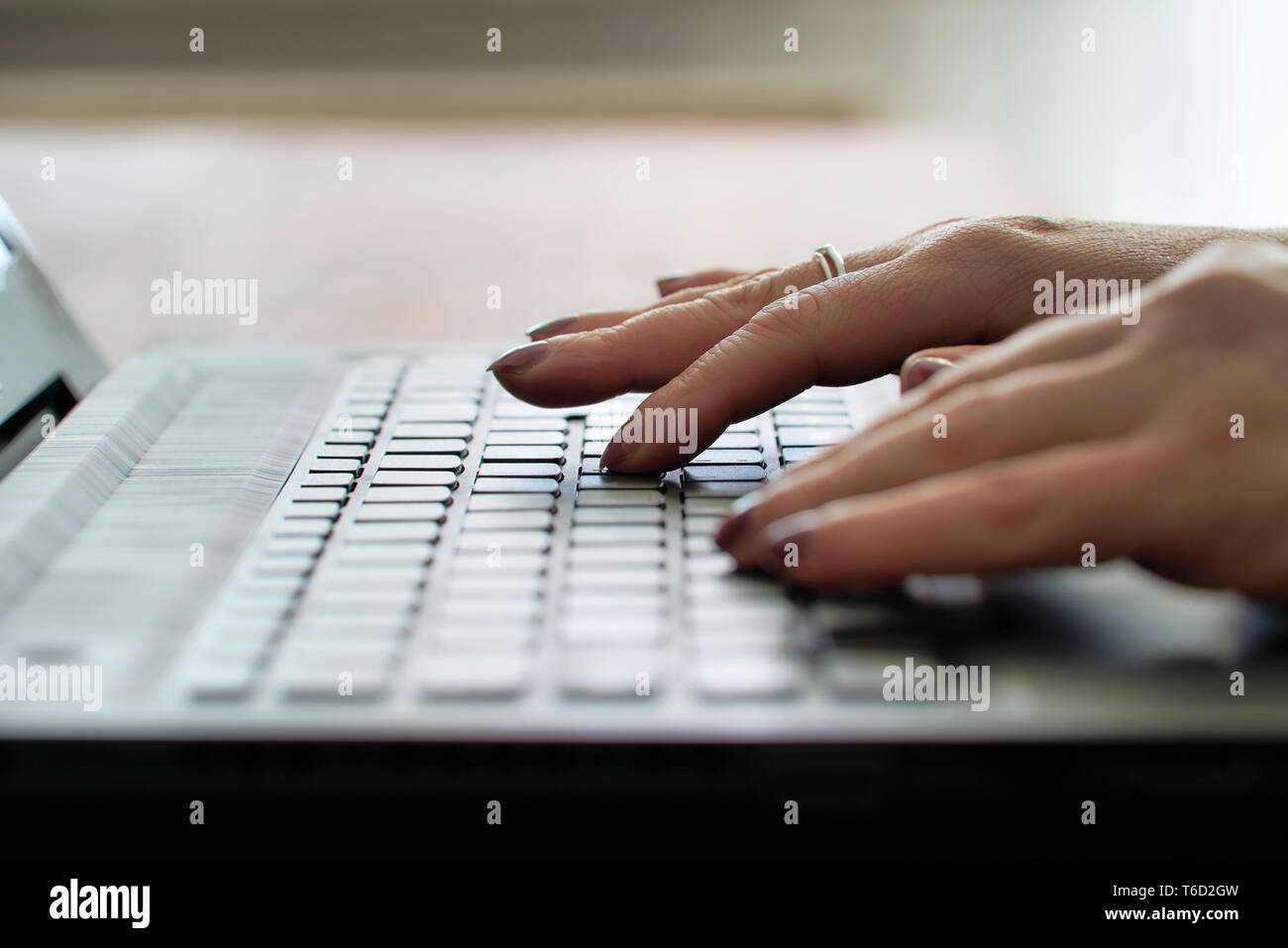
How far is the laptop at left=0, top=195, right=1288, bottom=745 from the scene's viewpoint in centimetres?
27

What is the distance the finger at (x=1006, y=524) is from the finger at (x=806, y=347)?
0.14 m

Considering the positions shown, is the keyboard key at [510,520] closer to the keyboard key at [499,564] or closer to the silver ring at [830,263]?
the keyboard key at [499,564]

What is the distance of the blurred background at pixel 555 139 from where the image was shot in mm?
871

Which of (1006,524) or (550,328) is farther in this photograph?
(550,328)

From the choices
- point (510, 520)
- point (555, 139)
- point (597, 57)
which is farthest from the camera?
point (597, 57)

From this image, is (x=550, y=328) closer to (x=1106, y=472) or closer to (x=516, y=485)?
(x=516, y=485)

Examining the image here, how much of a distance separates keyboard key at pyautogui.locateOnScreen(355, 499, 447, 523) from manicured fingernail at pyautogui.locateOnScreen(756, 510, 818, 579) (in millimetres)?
128

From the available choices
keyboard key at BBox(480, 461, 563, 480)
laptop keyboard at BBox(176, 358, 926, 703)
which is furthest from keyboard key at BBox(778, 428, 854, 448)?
keyboard key at BBox(480, 461, 563, 480)

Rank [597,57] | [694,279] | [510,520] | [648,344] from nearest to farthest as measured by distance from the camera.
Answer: [510,520] < [648,344] < [694,279] < [597,57]

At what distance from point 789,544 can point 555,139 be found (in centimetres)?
119

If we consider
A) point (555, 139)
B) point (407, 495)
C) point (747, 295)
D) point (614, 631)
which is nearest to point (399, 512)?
point (407, 495)

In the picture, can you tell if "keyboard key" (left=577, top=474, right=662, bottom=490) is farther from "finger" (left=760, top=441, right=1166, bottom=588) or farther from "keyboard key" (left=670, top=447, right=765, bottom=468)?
"finger" (left=760, top=441, right=1166, bottom=588)

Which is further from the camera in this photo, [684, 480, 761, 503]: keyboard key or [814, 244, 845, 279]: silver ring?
[814, 244, 845, 279]: silver ring

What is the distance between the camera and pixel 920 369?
42cm
